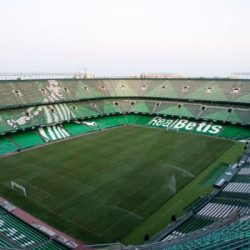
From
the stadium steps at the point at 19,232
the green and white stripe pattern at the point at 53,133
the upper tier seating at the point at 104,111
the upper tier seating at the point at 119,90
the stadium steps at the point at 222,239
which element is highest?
the upper tier seating at the point at 119,90

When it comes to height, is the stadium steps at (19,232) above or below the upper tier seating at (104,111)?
below

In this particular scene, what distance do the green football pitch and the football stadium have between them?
0.12m

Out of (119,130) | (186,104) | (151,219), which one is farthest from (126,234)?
(186,104)

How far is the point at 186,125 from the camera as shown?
49.2 meters

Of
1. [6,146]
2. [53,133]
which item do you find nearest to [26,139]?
[6,146]

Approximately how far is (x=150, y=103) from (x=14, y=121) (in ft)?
92.1

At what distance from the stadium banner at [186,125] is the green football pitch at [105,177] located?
358 cm

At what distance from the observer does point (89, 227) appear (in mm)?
20672

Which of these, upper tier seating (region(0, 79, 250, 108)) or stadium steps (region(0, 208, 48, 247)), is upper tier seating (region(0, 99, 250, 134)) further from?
stadium steps (region(0, 208, 48, 247))

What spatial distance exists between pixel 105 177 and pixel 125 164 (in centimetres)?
427

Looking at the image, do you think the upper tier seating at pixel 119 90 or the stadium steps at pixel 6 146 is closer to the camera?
the stadium steps at pixel 6 146

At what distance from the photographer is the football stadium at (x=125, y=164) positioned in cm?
1941

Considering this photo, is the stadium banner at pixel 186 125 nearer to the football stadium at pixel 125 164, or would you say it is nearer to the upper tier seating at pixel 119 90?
the football stadium at pixel 125 164

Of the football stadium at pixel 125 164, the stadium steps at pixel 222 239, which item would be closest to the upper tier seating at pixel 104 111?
the football stadium at pixel 125 164
